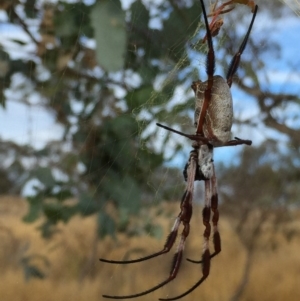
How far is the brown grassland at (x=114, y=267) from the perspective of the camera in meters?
1.07

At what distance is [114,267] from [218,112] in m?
1.00

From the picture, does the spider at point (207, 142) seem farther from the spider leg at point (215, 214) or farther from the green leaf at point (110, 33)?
the green leaf at point (110, 33)

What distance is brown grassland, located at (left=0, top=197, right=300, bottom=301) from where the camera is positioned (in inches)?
42.2

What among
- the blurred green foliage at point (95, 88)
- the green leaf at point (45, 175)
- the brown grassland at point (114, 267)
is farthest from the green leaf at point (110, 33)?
the brown grassland at point (114, 267)

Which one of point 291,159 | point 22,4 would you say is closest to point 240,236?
point 291,159

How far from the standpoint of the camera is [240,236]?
1.64 meters

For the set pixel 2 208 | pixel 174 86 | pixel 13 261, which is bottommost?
pixel 13 261

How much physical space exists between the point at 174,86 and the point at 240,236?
1046 mm

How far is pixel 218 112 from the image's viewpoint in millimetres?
453

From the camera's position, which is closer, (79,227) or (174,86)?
(174,86)

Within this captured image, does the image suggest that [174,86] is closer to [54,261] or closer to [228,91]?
[228,91]

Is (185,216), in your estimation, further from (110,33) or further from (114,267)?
(114,267)

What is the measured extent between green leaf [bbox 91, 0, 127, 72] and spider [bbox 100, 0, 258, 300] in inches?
9.2

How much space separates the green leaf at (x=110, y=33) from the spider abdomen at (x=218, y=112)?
11.0 inches
